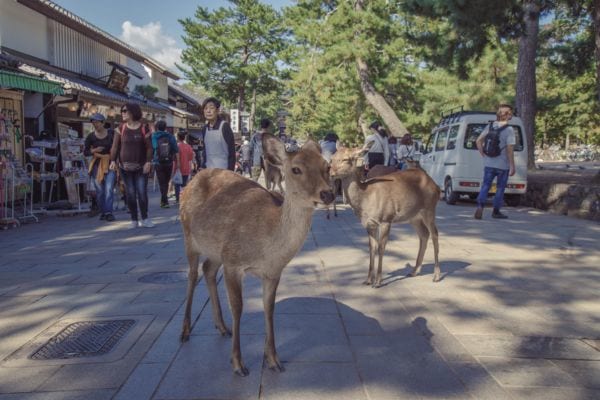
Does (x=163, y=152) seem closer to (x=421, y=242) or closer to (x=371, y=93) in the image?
(x=421, y=242)

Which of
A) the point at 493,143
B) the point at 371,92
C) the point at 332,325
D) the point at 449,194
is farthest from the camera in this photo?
the point at 371,92

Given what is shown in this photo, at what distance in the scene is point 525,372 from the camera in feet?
10.3

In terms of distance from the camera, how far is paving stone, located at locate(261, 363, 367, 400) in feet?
9.21

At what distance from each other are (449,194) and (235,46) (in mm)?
31459

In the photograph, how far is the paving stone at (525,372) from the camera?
301cm

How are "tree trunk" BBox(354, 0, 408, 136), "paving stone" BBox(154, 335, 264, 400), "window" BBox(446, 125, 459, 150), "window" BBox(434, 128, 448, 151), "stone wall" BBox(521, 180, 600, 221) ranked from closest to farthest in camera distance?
"paving stone" BBox(154, 335, 264, 400) < "stone wall" BBox(521, 180, 600, 221) < "window" BBox(446, 125, 459, 150) < "window" BBox(434, 128, 448, 151) < "tree trunk" BBox(354, 0, 408, 136)

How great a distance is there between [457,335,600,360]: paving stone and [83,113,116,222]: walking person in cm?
793

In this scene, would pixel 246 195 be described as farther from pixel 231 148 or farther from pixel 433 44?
pixel 433 44

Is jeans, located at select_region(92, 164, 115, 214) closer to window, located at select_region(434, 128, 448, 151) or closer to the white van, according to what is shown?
the white van

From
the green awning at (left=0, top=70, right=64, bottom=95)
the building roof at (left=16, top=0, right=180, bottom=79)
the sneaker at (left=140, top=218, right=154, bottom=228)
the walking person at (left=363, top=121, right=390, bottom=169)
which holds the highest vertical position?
the building roof at (left=16, top=0, right=180, bottom=79)

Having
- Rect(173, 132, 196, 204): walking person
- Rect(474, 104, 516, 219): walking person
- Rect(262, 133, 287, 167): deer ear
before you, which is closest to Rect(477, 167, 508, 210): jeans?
Rect(474, 104, 516, 219): walking person

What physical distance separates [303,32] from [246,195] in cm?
2207

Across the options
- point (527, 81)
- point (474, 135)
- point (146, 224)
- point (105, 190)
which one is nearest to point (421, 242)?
point (146, 224)

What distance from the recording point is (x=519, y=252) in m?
6.81
